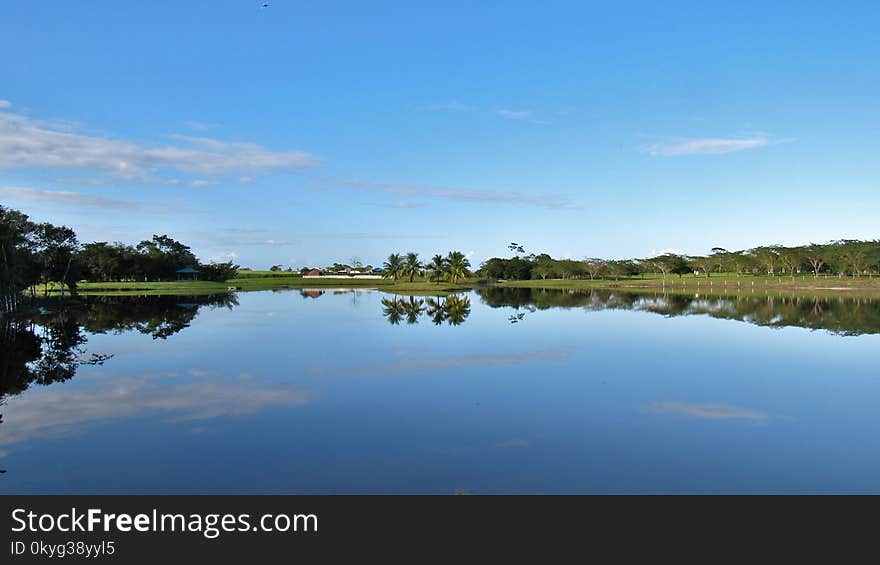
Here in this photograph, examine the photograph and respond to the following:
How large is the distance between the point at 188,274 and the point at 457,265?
59156 millimetres

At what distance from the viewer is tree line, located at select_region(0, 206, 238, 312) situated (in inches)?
1715

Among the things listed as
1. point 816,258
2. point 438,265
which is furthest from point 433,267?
point 816,258

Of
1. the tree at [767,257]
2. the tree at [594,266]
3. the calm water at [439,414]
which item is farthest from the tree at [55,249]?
the tree at [767,257]

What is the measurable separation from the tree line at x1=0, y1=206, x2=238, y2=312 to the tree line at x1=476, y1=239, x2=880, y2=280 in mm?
75292

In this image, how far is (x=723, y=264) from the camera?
468 ft

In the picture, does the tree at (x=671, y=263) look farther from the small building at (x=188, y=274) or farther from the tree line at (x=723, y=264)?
the small building at (x=188, y=274)

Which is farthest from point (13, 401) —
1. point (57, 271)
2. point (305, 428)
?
point (57, 271)

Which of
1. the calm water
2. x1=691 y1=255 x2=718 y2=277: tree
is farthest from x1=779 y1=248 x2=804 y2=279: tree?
the calm water

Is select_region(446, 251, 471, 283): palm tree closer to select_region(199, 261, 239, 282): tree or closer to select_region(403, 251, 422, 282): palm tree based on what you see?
select_region(403, 251, 422, 282): palm tree

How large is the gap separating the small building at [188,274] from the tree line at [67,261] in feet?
3.45
